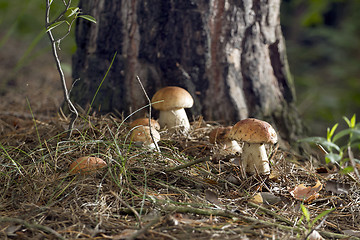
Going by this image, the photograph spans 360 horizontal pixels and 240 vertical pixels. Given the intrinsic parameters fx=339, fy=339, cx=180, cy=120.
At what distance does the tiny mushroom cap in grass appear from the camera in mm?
2010

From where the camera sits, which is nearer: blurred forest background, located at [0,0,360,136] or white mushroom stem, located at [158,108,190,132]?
white mushroom stem, located at [158,108,190,132]

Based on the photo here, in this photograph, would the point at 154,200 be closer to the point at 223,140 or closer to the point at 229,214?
the point at 229,214

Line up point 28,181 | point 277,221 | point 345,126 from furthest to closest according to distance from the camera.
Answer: point 345,126 → point 28,181 → point 277,221

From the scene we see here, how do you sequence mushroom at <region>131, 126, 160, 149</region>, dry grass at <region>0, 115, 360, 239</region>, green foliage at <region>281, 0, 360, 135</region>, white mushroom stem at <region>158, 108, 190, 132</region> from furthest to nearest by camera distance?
green foliage at <region>281, 0, 360, 135</region> < white mushroom stem at <region>158, 108, 190, 132</region> < mushroom at <region>131, 126, 160, 149</region> < dry grass at <region>0, 115, 360, 239</region>

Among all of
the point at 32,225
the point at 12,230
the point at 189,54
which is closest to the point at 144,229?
the point at 32,225

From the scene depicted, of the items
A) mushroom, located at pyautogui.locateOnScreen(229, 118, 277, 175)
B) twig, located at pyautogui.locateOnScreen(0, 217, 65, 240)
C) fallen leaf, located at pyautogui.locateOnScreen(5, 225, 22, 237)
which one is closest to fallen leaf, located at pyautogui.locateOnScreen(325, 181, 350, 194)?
mushroom, located at pyautogui.locateOnScreen(229, 118, 277, 175)

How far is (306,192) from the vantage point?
213 cm

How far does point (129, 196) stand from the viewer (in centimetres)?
189

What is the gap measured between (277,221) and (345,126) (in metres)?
3.33

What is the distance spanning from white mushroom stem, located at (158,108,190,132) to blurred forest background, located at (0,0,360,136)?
1.71 m

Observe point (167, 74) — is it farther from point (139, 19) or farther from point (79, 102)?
point (79, 102)

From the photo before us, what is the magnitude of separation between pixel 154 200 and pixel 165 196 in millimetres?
146

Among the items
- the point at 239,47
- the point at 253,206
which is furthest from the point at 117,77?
the point at 253,206

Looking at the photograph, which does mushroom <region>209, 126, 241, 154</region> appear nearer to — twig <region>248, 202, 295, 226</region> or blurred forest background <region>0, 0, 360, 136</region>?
twig <region>248, 202, 295, 226</region>
